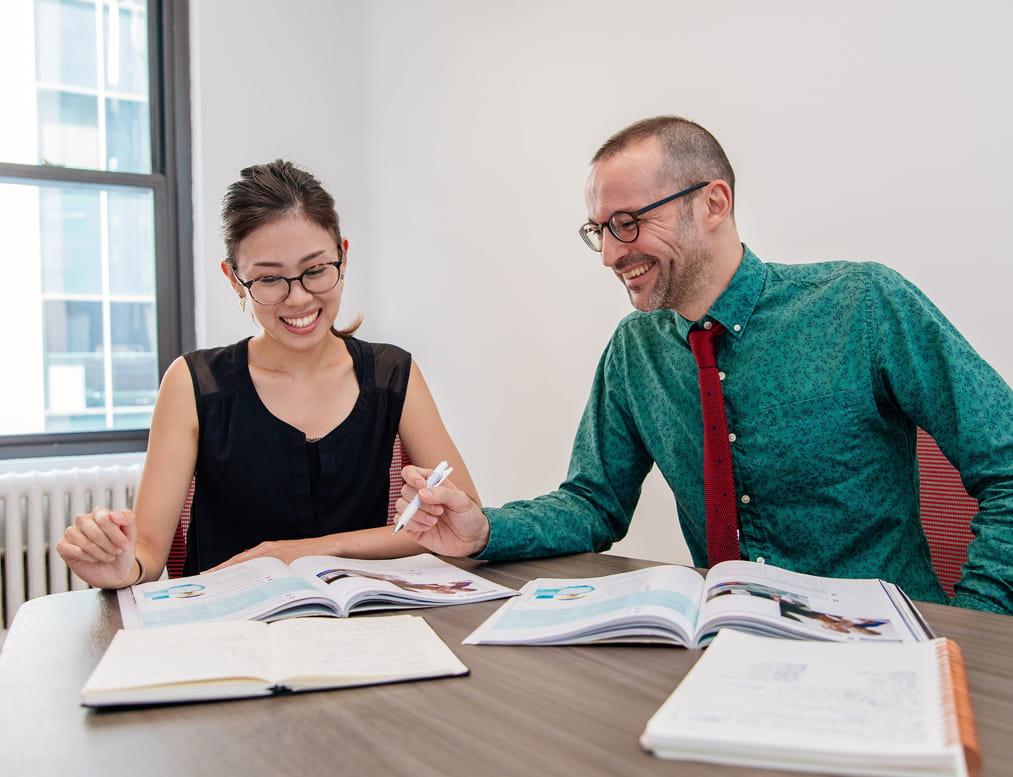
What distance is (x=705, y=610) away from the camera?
92cm

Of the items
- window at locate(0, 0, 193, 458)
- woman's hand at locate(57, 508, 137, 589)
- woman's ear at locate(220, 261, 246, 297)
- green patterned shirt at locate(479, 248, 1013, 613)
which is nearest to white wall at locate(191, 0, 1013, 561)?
window at locate(0, 0, 193, 458)

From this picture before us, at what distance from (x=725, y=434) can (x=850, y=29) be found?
1.02m

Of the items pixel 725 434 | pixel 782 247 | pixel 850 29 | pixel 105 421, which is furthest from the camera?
pixel 105 421

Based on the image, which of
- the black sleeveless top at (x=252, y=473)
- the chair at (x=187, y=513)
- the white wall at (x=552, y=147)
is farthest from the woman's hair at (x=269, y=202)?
the white wall at (x=552, y=147)

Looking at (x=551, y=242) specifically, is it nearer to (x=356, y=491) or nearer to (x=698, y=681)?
(x=356, y=491)

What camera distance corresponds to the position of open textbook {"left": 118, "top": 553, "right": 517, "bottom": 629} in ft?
3.31

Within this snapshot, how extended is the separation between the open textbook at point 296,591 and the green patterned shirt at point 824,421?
0.54 feet

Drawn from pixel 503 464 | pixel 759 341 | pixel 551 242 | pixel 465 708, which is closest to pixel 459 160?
pixel 551 242

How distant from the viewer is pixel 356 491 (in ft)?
5.60

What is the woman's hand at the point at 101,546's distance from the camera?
45.7 inches

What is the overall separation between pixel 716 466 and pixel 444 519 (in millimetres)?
440

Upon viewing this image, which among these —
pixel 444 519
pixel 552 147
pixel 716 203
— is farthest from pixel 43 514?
pixel 716 203

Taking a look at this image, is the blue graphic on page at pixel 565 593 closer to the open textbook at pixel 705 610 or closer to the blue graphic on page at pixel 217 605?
the open textbook at pixel 705 610

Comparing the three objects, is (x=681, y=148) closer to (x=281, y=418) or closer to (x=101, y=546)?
(x=281, y=418)
